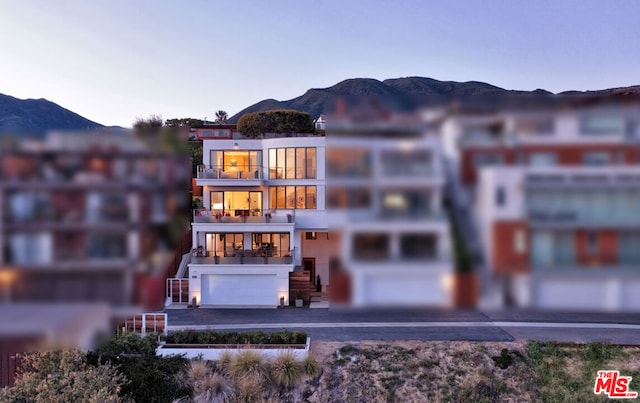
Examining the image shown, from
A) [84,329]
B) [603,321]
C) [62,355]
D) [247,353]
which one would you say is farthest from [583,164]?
[603,321]

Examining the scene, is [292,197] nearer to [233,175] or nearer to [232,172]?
[233,175]

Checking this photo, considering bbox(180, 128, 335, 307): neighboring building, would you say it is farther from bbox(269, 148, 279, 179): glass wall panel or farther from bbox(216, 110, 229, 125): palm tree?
bbox(216, 110, 229, 125): palm tree

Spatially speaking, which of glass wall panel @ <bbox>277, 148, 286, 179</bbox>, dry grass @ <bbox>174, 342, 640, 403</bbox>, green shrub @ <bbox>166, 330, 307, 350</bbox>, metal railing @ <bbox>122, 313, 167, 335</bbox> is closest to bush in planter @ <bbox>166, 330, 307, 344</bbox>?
green shrub @ <bbox>166, 330, 307, 350</bbox>

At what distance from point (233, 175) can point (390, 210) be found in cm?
1568

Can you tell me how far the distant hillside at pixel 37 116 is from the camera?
5.69 feet

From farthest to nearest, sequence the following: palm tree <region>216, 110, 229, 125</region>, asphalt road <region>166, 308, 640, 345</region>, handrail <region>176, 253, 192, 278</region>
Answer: palm tree <region>216, 110, 229, 125</region> → handrail <region>176, 253, 192, 278</region> → asphalt road <region>166, 308, 640, 345</region>

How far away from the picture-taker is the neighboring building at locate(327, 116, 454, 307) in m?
1.47

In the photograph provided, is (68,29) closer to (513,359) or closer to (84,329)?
(84,329)

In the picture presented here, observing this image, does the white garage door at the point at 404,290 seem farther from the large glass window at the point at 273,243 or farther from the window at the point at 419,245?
the large glass window at the point at 273,243

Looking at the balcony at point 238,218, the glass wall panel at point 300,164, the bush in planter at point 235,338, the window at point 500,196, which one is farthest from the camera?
the glass wall panel at point 300,164

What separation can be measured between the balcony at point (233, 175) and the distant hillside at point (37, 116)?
45.4 feet

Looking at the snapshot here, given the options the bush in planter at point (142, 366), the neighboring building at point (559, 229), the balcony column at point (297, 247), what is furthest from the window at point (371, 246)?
the balcony column at point (297, 247)

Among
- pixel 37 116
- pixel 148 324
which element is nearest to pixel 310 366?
pixel 148 324

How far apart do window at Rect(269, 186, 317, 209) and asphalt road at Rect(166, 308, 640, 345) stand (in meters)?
4.49
